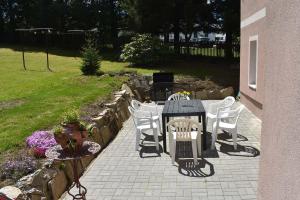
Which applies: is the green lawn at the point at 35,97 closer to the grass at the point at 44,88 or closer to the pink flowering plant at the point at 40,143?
the grass at the point at 44,88

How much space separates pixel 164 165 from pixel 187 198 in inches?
59.6

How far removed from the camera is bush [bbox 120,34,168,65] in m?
19.5

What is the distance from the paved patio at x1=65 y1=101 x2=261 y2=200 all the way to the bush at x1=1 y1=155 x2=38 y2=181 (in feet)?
3.29

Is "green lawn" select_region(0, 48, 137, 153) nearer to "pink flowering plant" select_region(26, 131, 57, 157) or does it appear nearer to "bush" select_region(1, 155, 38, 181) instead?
"pink flowering plant" select_region(26, 131, 57, 157)

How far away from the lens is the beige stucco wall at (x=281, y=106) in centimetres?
274

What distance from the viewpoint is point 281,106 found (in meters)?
3.12

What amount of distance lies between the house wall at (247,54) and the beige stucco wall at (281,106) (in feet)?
18.4

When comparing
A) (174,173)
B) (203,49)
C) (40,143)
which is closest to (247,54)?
(174,173)

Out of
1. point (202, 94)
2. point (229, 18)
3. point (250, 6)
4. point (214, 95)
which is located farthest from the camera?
point (229, 18)

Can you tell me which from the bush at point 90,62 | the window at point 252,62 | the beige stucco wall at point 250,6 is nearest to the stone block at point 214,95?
the window at point 252,62

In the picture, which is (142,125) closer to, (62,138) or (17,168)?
(17,168)

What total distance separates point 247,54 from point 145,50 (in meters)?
8.59

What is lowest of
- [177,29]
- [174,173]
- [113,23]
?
[174,173]

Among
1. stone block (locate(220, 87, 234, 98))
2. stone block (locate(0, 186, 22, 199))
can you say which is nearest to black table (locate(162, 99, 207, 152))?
stone block (locate(0, 186, 22, 199))
